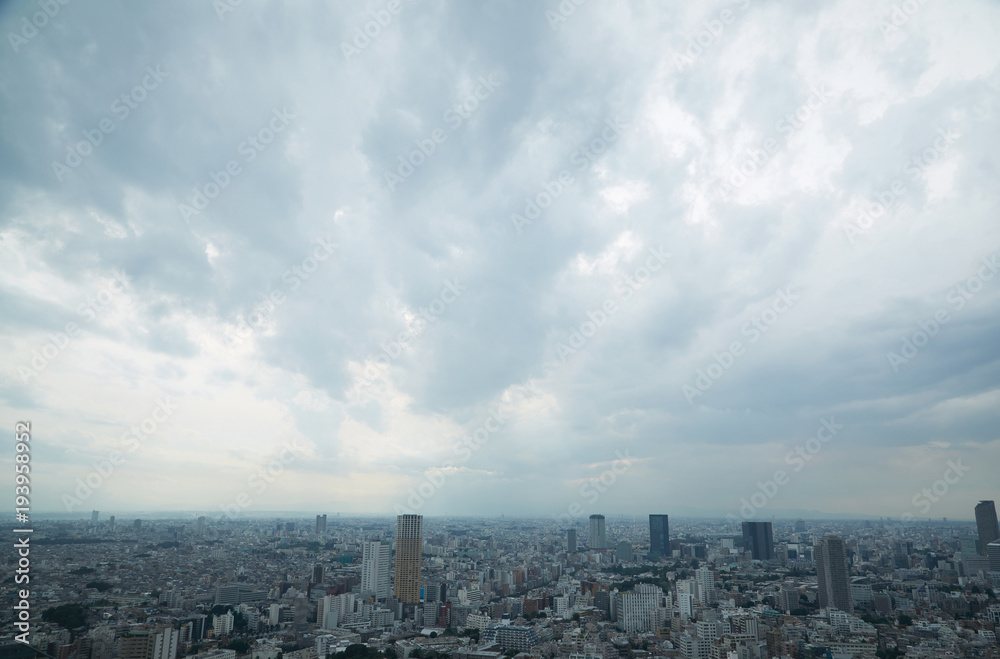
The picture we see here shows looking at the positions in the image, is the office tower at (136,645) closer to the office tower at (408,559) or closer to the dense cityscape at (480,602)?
the dense cityscape at (480,602)

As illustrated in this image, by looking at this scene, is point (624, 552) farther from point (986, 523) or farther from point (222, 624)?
point (222, 624)

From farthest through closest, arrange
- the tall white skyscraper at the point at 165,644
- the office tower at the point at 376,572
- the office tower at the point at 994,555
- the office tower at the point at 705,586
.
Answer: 1. the office tower at the point at 994,555
2. the office tower at the point at 376,572
3. the office tower at the point at 705,586
4. the tall white skyscraper at the point at 165,644

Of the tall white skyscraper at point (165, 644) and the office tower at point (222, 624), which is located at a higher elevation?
the tall white skyscraper at point (165, 644)

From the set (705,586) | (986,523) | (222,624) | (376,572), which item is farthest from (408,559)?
(986,523)

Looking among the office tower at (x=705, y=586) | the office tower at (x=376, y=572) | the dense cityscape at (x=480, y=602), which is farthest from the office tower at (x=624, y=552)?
the office tower at (x=376, y=572)

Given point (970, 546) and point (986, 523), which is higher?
point (986, 523)

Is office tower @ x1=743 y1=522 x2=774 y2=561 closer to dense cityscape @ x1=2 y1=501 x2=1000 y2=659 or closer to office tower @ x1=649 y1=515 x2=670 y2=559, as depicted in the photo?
dense cityscape @ x1=2 y1=501 x2=1000 y2=659

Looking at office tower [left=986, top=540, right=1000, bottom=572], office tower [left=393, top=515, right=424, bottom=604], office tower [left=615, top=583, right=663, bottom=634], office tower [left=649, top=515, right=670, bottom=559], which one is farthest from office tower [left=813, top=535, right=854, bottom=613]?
office tower [left=649, top=515, right=670, bottom=559]

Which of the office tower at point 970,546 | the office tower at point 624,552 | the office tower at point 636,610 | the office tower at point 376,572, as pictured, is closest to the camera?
the office tower at point 636,610
